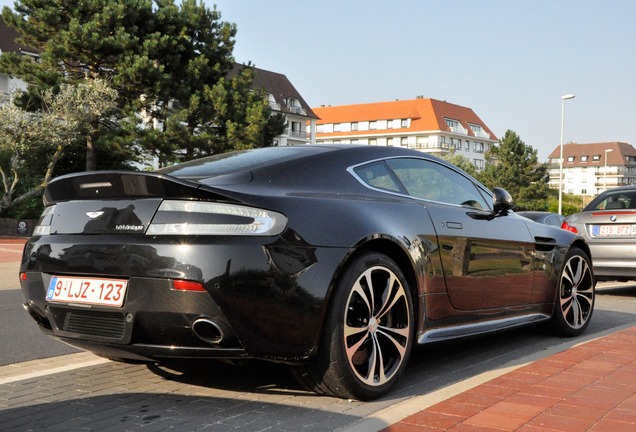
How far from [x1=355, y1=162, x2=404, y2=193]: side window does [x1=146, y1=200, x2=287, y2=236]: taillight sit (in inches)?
34.8

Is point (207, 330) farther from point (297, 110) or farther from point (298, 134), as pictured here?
point (297, 110)

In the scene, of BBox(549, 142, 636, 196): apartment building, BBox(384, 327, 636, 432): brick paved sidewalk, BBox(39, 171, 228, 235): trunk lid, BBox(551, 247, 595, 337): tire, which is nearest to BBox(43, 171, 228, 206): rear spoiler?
BBox(39, 171, 228, 235): trunk lid

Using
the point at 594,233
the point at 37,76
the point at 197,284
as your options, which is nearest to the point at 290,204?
the point at 197,284

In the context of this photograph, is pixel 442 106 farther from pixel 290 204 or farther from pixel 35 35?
pixel 290 204

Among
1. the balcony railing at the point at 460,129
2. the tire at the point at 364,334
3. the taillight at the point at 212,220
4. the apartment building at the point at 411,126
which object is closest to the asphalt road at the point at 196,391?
the tire at the point at 364,334

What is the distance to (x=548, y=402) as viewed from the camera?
12.1 ft

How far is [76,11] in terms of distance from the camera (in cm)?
3366

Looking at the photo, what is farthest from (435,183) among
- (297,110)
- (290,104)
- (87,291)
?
(290,104)

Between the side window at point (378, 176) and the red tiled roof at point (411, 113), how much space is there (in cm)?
10848

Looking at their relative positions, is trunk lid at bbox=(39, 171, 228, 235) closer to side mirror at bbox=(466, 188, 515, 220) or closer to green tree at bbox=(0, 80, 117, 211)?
side mirror at bbox=(466, 188, 515, 220)

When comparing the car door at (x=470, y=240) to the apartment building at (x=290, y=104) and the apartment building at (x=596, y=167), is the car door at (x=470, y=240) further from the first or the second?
the apartment building at (x=596, y=167)

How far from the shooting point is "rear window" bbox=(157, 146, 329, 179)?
12.6ft

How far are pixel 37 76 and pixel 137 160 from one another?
6193mm

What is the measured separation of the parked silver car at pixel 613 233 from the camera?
9.07m
